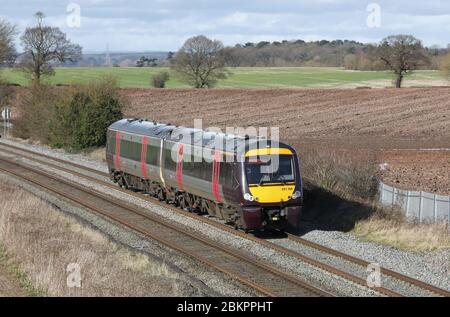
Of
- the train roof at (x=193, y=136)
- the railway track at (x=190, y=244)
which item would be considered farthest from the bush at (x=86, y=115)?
the train roof at (x=193, y=136)

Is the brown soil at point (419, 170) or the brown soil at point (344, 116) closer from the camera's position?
the brown soil at point (419, 170)

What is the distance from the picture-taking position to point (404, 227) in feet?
66.0

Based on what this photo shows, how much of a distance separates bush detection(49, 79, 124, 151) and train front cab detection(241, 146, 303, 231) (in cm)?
A: 2548

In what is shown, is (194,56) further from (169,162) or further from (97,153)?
(169,162)

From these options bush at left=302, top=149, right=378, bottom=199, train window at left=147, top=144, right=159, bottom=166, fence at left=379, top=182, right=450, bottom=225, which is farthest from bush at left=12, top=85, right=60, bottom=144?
fence at left=379, top=182, right=450, bottom=225

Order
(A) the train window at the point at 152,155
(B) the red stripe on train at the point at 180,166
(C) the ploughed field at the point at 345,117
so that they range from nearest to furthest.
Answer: (B) the red stripe on train at the point at 180,166, (A) the train window at the point at 152,155, (C) the ploughed field at the point at 345,117

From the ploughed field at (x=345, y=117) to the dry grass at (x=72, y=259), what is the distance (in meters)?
12.1

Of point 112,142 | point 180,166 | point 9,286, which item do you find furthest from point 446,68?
point 9,286

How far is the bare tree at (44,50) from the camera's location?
253ft

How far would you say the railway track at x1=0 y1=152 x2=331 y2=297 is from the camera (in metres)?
14.7

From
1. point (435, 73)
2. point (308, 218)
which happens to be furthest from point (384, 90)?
point (308, 218)

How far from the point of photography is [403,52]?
7738 centimetres

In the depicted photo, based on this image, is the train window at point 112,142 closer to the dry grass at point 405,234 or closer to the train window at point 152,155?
the train window at point 152,155
